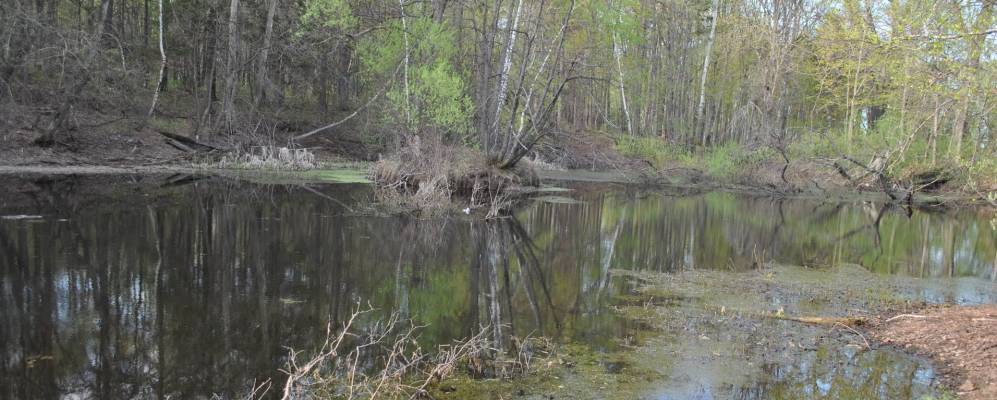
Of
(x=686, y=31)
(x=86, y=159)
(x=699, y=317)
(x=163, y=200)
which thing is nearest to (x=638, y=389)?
(x=699, y=317)

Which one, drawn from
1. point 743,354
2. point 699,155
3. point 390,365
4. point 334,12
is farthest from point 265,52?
point 743,354

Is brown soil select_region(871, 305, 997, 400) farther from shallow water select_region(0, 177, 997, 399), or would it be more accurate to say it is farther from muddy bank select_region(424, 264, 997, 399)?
shallow water select_region(0, 177, 997, 399)

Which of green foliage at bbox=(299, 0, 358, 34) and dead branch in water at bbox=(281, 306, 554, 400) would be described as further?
green foliage at bbox=(299, 0, 358, 34)

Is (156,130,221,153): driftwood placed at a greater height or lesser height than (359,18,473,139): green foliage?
lesser

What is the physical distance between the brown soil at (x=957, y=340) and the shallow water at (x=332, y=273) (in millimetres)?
274

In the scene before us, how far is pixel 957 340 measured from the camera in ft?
20.2

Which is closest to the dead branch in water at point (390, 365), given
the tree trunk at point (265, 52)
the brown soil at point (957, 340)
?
the brown soil at point (957, 340)

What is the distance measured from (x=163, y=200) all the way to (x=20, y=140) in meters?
8.47

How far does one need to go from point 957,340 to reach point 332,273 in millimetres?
6778

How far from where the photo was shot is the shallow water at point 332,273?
5.36m

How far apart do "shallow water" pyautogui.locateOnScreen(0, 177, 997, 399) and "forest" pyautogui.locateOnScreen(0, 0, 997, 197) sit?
2.51 meters

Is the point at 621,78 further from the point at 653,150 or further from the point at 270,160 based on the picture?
the point at 270,160

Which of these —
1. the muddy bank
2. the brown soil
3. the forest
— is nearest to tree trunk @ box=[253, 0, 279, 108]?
the forest

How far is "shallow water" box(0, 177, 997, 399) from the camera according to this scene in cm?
536
